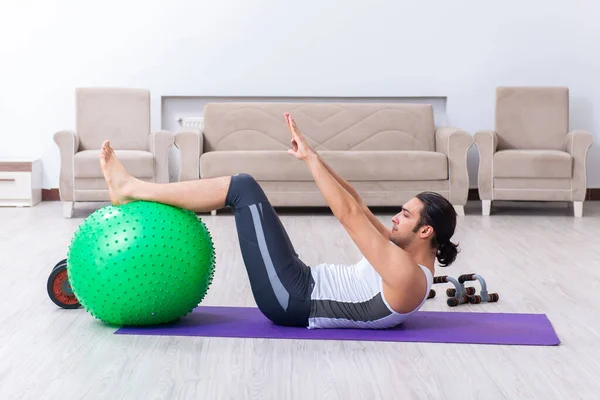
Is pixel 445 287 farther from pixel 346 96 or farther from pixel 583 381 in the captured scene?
pixel 346 96

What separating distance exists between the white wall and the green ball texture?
4.33 metres

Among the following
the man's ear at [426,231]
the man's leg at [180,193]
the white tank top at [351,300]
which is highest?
the man's leg at [180,193]

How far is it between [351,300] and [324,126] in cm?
405

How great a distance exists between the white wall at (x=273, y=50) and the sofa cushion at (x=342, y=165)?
3.37 feet

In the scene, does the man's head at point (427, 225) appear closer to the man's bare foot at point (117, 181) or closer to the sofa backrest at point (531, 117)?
the man's bare foot at point (117, 181)

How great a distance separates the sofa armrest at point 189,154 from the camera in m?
6.53

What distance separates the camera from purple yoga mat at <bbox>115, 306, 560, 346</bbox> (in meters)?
3.10

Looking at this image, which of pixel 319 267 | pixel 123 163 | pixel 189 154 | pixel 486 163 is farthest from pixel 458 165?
pixel 319 267

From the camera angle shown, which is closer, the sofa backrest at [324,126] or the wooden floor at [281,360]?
the wooden floor at [281,360]

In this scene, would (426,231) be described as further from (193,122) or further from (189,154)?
(193,122)

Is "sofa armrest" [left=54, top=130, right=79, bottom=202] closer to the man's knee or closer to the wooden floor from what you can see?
the wooden floor

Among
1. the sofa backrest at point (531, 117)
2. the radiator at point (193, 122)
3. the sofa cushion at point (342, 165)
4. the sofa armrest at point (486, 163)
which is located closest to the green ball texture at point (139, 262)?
the sofa cushion at point (342, 165)

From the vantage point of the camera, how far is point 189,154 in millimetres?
6535

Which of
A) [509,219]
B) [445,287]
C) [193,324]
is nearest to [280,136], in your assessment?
[509,219]
